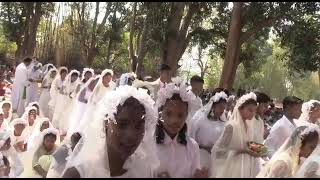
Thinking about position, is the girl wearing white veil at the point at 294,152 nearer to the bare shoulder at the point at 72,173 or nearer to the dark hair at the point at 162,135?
the dark hair at the point at 162,135

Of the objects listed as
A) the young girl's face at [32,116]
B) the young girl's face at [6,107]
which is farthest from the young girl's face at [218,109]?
the young girl's face at [6,107]

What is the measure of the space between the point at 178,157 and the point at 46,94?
9968 millimetres

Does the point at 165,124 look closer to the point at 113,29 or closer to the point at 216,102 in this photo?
the point at 216,102

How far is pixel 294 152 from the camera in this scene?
4.43m

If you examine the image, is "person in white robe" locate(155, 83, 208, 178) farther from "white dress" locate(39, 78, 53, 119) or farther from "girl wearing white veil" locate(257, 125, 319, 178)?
"white dress" locate(39, 78, 53, 119)

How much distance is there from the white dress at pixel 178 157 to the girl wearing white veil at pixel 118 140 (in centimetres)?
91

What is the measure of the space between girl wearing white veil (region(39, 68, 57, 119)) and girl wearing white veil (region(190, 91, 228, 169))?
751cm

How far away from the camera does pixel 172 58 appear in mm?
14492

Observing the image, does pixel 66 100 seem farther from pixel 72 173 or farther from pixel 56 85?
pixel 72 173

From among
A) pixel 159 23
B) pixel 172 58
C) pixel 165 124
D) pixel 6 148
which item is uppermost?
pixel 159 23

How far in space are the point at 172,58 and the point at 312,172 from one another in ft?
34.3

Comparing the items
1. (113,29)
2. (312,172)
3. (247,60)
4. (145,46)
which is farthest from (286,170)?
(113,29)

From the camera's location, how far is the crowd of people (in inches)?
96.9

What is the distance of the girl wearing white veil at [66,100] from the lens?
12044 millimetres
